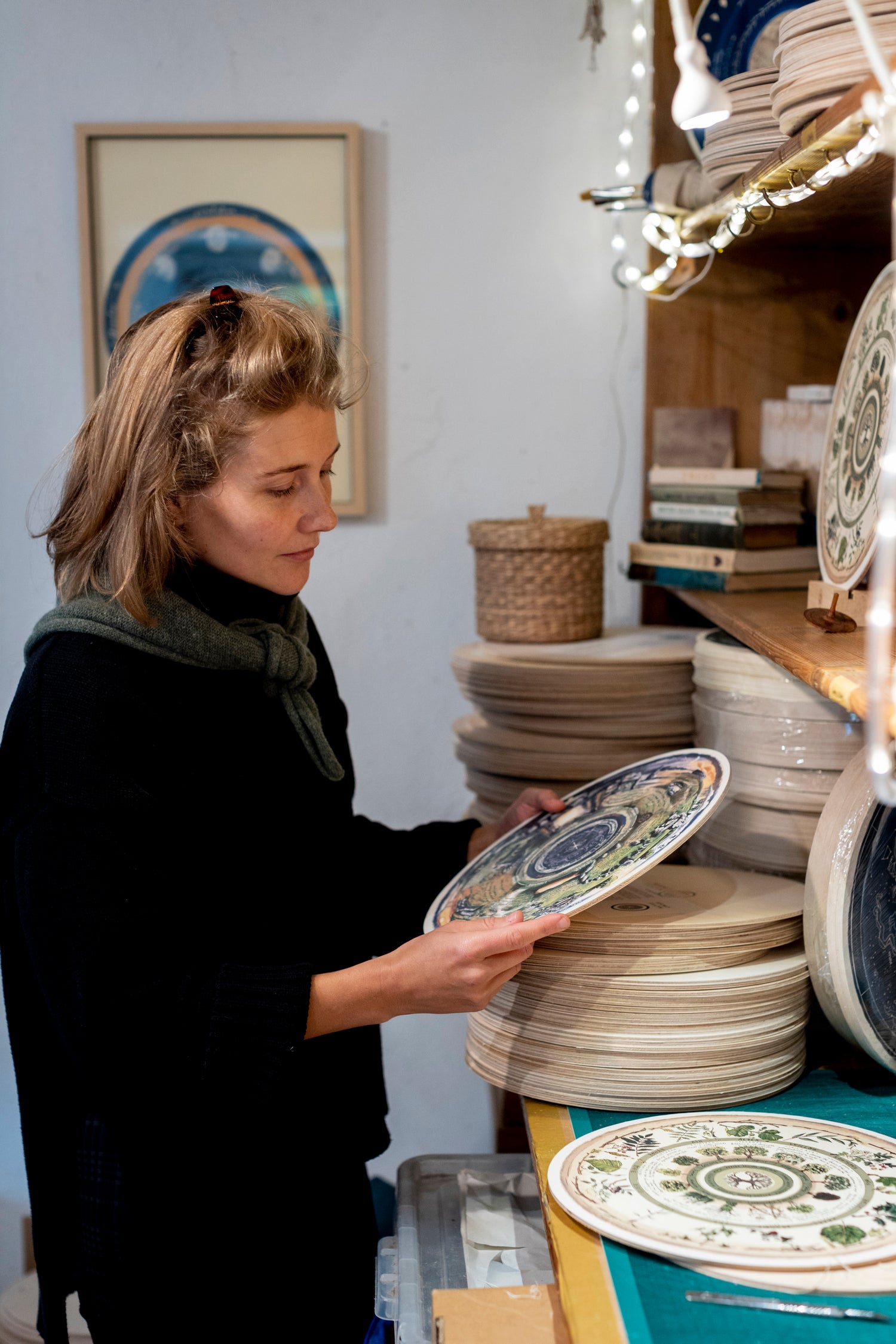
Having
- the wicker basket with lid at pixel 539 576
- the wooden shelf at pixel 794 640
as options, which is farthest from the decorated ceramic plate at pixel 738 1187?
the wicker basket with lid at pixel 539 576

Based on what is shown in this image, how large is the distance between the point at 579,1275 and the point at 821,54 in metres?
1.05

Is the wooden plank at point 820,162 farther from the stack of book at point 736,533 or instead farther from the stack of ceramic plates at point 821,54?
the stack of book at point 736,533

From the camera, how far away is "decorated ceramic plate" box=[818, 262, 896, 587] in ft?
4.09

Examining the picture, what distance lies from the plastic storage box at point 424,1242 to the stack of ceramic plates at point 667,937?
1.29ft

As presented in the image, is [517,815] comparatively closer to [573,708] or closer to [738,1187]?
[573,708]

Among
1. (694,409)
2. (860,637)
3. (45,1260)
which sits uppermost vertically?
(694,409)

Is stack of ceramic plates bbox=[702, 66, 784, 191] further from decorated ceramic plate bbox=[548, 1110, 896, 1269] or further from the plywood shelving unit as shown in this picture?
decorated ceramic plate bbox=[548, 1110, 896, 1269]

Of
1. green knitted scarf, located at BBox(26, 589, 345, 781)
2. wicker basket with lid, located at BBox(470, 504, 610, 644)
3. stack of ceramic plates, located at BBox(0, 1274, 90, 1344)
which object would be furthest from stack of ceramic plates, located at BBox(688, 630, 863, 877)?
stack of ceramic plates, located at BBox(0, 1274, 90, 1344)

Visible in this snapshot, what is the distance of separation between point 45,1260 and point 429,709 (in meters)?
1.30

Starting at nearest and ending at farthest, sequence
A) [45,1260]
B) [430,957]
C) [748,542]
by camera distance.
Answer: [430,957]
[45,1260]
[748,542]

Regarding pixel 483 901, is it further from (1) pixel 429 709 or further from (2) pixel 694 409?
(2) pixel 694 409

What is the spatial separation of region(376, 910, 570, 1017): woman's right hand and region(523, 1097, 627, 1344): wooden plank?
0.17 m

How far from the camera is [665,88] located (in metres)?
2.15

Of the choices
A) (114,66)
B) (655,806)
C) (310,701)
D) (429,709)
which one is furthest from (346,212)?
(655,806)
